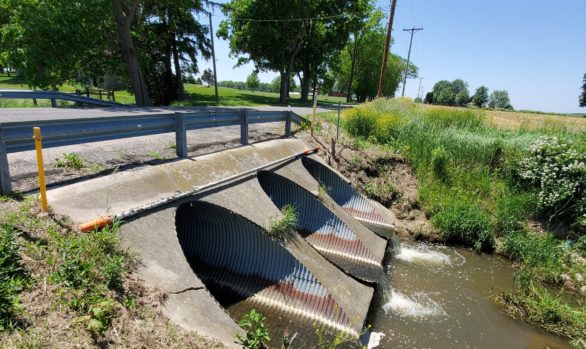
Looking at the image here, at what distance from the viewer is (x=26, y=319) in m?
2.86

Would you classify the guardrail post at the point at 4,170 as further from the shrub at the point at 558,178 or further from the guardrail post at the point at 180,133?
the shrub at the point at 558,178

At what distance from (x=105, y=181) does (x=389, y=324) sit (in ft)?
17.8

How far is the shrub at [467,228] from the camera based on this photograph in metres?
A: 9.56

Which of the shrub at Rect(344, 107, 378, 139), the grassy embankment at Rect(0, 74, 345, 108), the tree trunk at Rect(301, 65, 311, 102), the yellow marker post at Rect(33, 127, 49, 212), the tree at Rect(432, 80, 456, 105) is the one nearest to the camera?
the yellow marker post at Rect(33, 127, 49, 212)

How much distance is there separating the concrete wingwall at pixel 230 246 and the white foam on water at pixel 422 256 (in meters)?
0.89

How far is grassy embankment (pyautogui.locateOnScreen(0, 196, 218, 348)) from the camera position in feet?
9.34

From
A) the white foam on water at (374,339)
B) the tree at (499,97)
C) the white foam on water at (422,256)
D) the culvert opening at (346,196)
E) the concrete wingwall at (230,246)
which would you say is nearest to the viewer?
the concrete wingwall at (230,246)

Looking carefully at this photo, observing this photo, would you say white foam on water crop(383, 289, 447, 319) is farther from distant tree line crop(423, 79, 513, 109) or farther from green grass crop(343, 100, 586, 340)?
distant tree line crop(423, 79, 513, 109)

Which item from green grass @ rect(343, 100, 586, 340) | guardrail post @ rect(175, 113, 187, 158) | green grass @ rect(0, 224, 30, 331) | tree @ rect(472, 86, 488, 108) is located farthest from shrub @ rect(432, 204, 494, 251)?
tree @ rect(472, 86, 488, 108)

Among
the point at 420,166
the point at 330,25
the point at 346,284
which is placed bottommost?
the point at 346,284

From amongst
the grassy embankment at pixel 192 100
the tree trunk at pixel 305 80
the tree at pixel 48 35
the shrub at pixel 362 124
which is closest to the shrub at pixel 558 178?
the shrub at pixel 362 124

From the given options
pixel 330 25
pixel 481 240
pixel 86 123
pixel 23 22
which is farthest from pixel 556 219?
pixel 330 25

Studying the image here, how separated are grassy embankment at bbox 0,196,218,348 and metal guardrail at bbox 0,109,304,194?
0.76 meters

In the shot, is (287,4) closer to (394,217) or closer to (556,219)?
(394,217)
